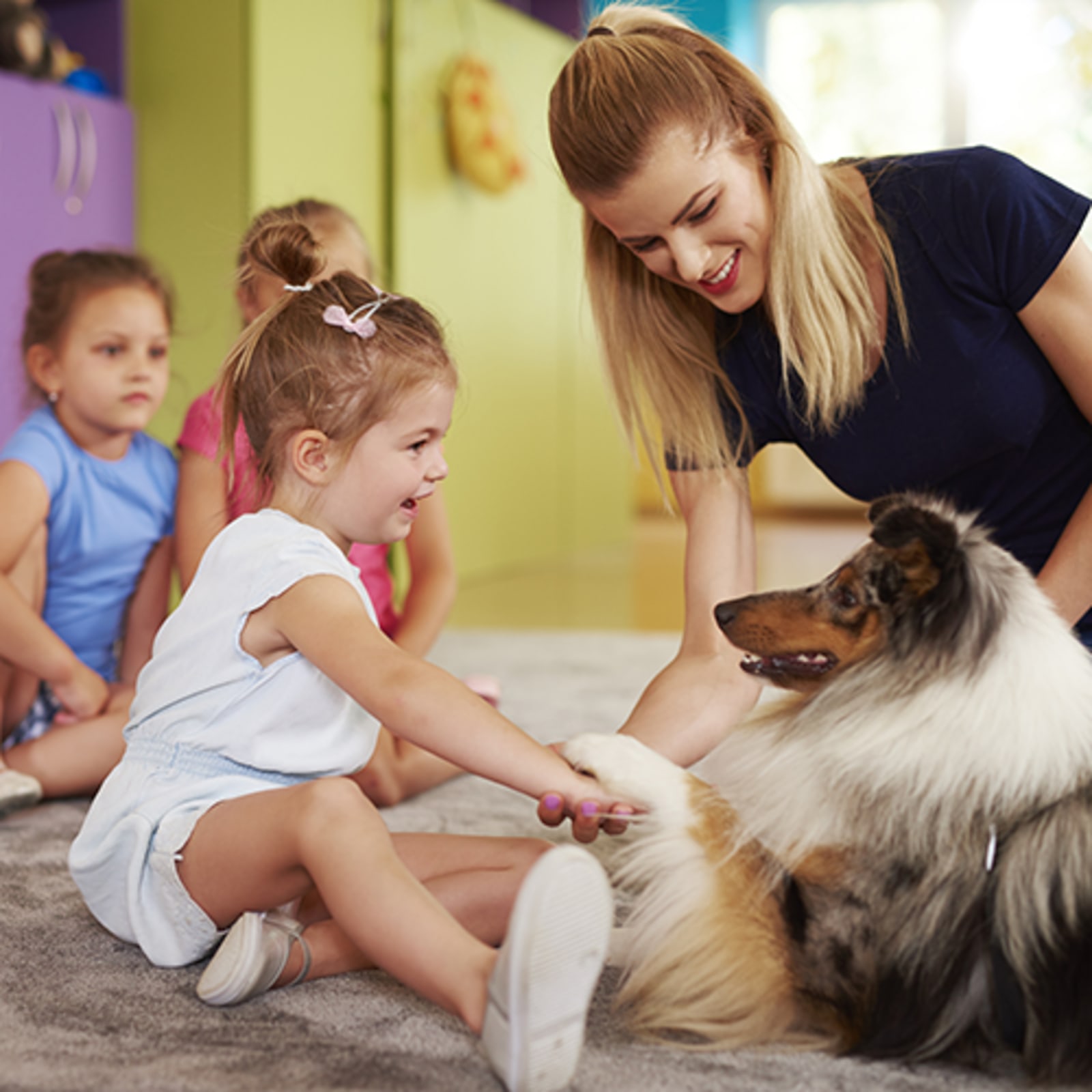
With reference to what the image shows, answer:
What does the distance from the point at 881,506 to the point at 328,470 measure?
63 centimetres

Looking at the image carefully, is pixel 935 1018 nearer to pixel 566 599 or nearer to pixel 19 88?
pixel 19 88

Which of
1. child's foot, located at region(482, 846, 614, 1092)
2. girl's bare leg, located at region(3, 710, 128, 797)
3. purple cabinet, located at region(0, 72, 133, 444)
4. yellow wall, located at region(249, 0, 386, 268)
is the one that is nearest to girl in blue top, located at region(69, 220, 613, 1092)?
child's foot, located at region(482, 846, 614, 1092)

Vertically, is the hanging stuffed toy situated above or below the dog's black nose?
above

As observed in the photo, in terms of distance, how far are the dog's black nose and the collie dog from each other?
133mm

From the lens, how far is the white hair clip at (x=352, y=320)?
1521mm

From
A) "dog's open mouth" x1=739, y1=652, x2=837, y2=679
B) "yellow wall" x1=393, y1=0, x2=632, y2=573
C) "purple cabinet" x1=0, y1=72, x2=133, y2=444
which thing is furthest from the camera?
"yellow wall" x1=393, y1=0, x2=632, y2=573

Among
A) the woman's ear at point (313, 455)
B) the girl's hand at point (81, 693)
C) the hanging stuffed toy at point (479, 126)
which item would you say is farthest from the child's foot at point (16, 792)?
the hanging stuffed toy at point (479, 126)

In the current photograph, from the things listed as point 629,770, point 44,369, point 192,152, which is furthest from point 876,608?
point 192,152

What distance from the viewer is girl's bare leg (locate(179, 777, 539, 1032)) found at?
4.00 ft


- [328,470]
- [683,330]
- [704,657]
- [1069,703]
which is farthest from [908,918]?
[683,330]

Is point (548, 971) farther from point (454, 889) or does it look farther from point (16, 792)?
point (16, 792)

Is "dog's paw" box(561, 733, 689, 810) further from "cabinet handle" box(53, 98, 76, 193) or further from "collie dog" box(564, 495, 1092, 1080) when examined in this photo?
"cabinet handle" box(53, 98, 76, 193)

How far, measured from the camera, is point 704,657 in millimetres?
1801

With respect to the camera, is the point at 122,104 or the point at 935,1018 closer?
the point at 935,1018
